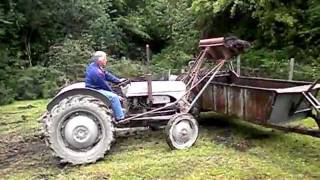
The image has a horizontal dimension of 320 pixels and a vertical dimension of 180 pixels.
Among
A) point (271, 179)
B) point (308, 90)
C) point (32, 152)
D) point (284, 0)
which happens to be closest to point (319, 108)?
point (308, 90)

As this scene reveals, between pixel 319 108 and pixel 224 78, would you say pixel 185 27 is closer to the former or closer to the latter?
pixel 224 78

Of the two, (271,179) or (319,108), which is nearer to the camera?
(271,179)

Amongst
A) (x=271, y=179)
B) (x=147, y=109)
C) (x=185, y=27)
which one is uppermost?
(x=185, y=27)

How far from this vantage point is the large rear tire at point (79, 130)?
588cm

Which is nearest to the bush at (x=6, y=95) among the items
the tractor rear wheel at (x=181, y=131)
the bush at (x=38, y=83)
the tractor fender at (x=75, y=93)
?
the bush at (x=38, y=83)

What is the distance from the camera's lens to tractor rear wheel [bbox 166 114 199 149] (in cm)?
621

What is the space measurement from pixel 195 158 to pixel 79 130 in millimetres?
1625

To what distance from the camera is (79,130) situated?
5.95m

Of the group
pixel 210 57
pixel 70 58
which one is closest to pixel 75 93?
pixel 210 57

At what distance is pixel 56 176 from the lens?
5.49 metres

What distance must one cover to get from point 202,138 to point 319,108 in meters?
2.05

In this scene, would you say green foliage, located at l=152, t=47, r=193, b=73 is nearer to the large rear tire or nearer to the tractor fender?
the tractor fender

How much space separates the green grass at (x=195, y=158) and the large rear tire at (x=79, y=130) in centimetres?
18

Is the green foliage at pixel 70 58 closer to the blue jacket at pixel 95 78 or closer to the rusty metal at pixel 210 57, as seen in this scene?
the rusty metal at pixel 210 57
